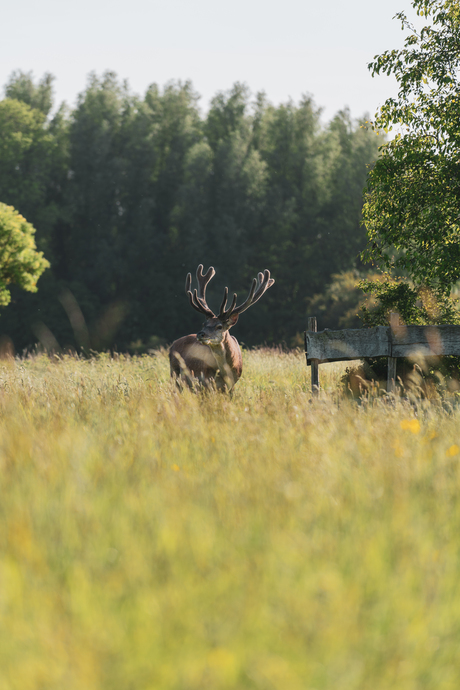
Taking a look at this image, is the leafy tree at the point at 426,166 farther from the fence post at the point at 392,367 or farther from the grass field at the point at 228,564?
the grass field at the point at 228,564

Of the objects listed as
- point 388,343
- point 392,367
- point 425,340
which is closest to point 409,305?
point 425,340

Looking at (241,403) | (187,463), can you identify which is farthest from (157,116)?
(187,463)

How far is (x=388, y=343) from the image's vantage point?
771 cm

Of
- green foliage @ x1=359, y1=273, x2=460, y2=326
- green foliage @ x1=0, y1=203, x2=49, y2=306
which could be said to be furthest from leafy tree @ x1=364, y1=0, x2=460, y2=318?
green foliage @ x1=0, y1=203, x2=49, y2=306

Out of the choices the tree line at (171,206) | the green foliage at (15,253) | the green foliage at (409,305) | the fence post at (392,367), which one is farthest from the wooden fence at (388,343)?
the tree line at (171,206)

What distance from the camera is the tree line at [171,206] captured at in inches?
1426

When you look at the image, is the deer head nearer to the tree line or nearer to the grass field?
the grass field

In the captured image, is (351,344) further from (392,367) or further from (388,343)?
(392,367)

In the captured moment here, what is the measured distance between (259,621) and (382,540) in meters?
0.76

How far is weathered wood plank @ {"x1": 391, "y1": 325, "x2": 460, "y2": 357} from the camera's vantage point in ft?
25.0

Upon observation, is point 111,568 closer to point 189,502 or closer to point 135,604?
point 135,604

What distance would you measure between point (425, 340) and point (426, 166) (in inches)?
168

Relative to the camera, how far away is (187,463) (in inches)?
141

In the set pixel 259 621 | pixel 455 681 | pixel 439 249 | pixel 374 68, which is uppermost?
pixel 374 68
